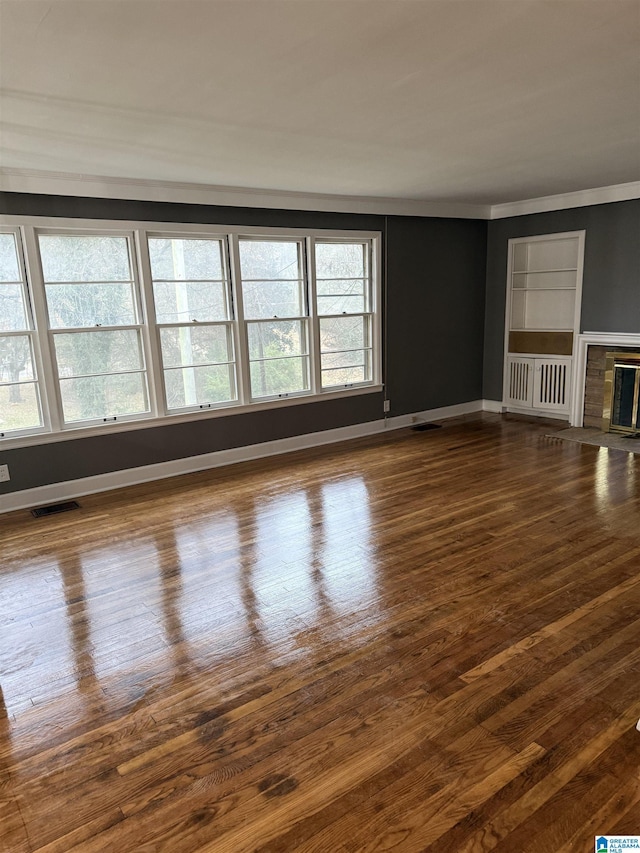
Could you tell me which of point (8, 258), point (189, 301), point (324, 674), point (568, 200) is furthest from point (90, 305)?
point (568, 200)

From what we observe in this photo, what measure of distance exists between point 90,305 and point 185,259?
0.94 meters

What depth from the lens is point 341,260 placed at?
618 centimetres

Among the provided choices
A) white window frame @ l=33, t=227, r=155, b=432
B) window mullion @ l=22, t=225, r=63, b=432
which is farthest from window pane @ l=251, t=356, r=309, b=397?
window mullion @ l=22, t=225, r=63, b=432

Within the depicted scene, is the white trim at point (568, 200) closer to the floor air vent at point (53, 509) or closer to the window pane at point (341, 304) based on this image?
the window pane at point (341, 304)

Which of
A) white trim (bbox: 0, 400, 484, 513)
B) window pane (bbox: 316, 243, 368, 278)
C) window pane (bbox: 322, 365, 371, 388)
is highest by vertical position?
window pane (bbox: 316, 243, 368, 278)

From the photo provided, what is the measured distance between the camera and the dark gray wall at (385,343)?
4684 mm

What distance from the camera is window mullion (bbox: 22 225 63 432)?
14.4 ft

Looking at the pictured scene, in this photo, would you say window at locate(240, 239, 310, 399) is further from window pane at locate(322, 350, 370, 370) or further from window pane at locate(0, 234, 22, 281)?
window pane at locate(0, 234, 22, 281)

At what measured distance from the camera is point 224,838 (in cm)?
174

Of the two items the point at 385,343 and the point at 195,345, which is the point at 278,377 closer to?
the point at 195,345

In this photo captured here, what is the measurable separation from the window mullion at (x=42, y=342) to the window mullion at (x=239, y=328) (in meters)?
1.62

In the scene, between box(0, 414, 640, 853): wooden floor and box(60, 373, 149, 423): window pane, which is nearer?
box(0, 414, 640, 853): wooden floor

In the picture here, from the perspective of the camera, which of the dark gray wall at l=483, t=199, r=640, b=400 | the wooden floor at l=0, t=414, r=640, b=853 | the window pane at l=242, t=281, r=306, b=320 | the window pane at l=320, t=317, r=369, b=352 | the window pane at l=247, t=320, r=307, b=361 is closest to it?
the wooden floor at l=0, t=414, r=640, b=853

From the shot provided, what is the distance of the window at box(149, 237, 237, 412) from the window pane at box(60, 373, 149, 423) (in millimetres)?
256
